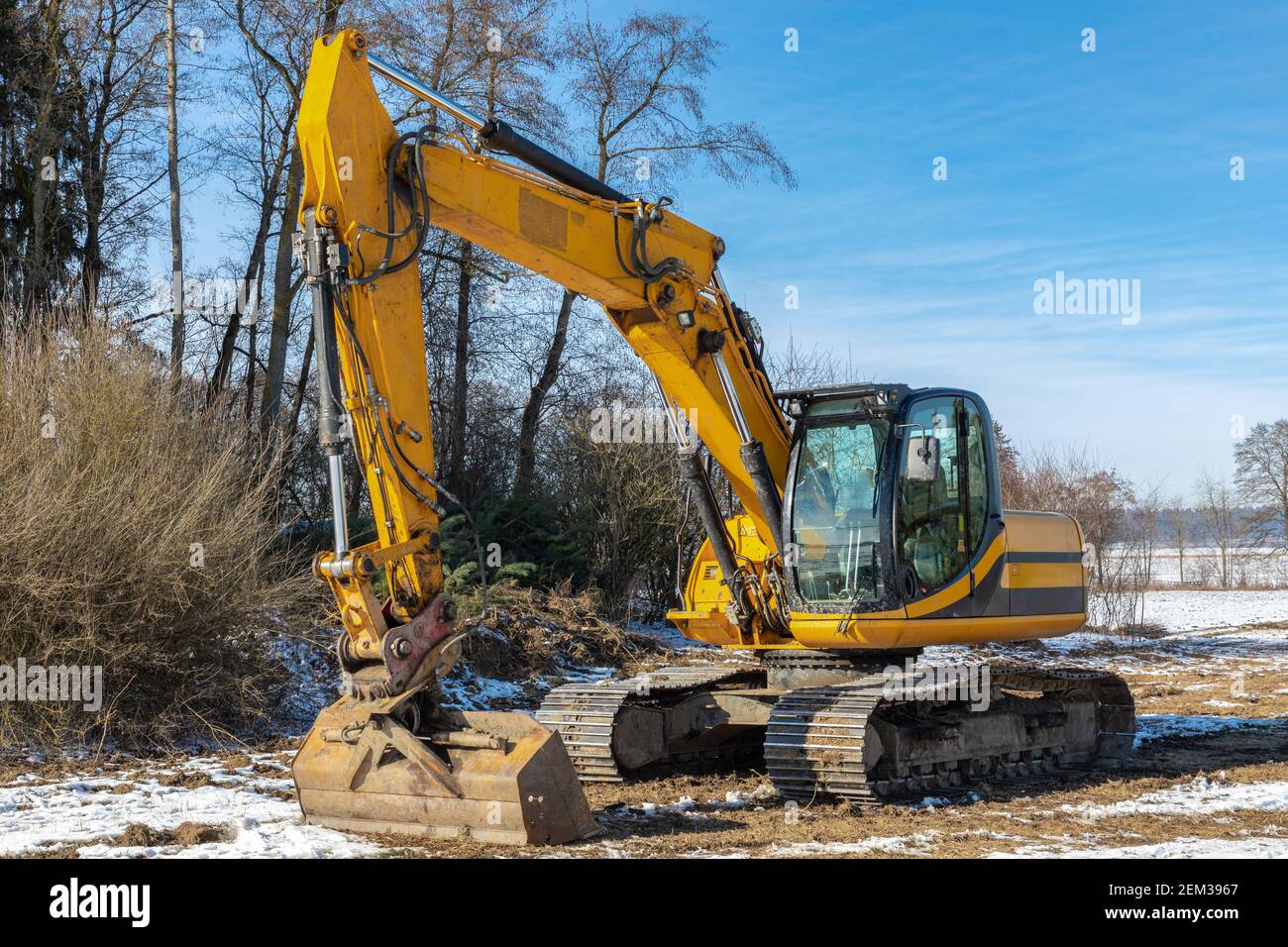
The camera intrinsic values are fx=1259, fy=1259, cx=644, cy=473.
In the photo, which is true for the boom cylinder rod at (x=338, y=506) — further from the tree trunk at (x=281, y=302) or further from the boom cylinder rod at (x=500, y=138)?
the tree trunk at (x=281, y=302)

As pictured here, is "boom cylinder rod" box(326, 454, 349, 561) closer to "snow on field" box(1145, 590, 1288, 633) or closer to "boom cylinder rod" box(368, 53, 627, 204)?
"boom cylinder rod" box(368, 53, 627, 204)

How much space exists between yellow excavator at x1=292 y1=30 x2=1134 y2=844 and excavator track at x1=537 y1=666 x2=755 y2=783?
0.9 inches

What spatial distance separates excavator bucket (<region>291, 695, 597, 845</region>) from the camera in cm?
620

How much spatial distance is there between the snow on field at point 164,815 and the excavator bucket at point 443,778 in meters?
0.21

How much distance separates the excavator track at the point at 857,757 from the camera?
307 inches

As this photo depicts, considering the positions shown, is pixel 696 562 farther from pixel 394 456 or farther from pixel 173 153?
pixel 173 153

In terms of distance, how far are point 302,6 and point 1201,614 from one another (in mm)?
21957

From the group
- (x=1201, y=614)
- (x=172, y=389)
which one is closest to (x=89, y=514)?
(x=172, y=389)

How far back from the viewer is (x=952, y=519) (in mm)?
8758

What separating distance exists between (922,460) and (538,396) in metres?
12.9

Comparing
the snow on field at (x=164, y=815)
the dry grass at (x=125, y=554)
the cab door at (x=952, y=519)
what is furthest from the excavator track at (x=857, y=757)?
the dry grass at (x=125, y=554)

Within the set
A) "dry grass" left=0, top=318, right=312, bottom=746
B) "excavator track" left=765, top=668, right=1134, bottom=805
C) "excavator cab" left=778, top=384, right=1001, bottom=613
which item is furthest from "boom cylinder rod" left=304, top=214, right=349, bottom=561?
"dry grass" left=0, top=318, right=312, bottom=746

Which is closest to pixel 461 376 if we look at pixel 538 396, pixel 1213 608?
pixel 538 396
